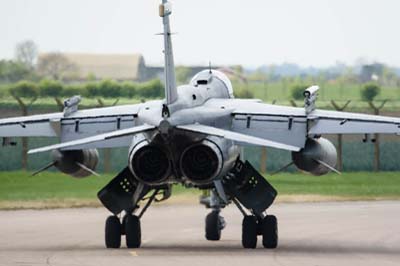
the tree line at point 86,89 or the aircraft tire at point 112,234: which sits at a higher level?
the tree line at point 86,89

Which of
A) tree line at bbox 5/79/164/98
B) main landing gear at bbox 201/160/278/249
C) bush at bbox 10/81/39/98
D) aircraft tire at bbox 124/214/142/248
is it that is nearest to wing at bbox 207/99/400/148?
main landing gear at bbox 201/160/278/249

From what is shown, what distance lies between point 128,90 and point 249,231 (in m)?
29.6

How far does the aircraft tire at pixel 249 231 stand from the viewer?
29.3 meters

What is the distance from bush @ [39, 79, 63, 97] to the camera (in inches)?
2175

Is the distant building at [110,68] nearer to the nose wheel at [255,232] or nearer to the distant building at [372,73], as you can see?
the distant building at [372,73]

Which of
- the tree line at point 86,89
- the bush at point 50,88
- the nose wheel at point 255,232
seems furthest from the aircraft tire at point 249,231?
the bush at point 50,88

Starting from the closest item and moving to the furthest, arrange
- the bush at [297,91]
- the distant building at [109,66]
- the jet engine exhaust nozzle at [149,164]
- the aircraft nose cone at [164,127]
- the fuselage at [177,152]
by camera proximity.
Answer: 1. the aircraft nose cone at [164,127]
2. the fuselage at [177,152]
3. the jet engine exhaust nozzle at [149,164]
4. the bush at [297,91]
5. the distant building at [109,66]

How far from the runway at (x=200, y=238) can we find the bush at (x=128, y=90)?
51.0ft

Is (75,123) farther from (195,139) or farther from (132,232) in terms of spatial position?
(195,139)

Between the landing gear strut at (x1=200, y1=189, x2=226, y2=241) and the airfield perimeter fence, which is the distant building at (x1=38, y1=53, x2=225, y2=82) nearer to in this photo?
the airfield perimeter fence

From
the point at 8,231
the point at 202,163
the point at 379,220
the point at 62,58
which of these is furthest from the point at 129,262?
the point at 62,58

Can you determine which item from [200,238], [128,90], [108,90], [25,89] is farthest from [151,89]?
[200,238]

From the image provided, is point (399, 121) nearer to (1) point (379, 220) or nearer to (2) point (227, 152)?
(2) point (227, 152)

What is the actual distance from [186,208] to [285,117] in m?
13.1
